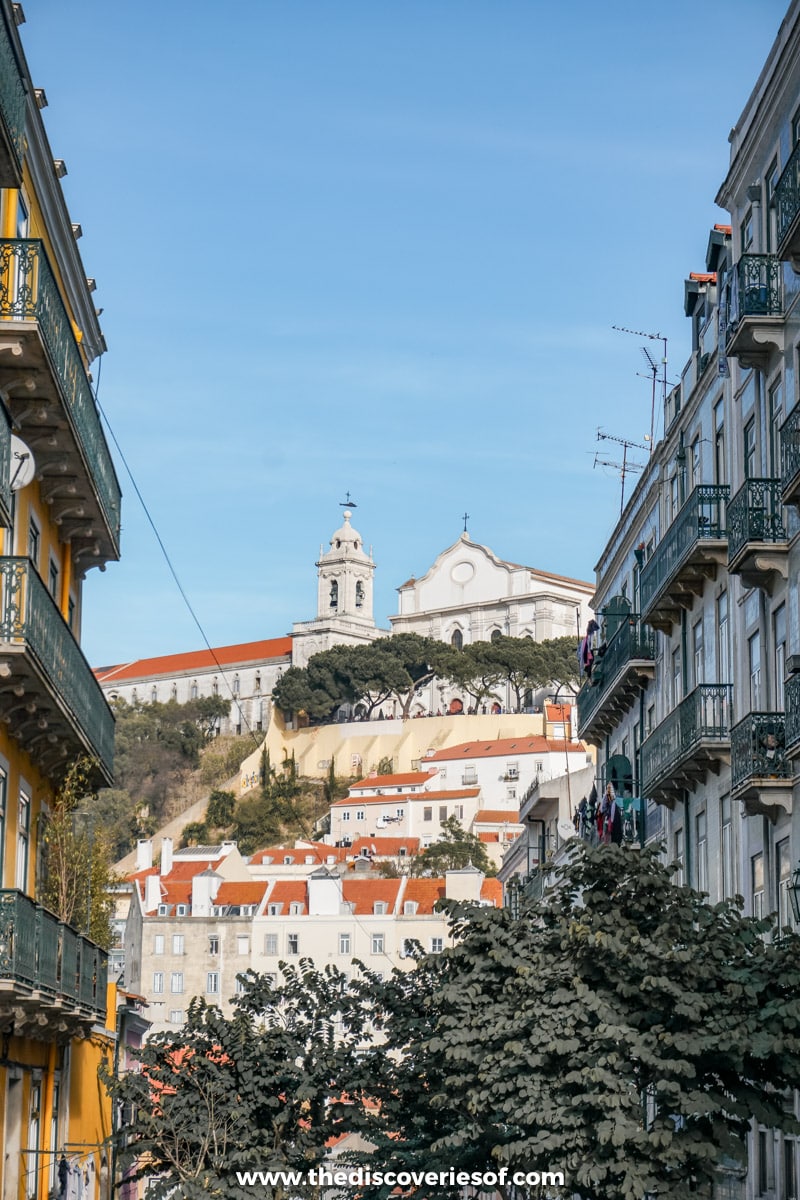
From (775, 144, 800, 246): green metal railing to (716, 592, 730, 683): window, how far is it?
6285mm

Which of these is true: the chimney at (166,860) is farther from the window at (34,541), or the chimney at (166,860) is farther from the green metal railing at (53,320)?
the green metal railing at (53,320)

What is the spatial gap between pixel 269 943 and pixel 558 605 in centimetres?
6671

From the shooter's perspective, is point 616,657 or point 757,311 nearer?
point 757,311

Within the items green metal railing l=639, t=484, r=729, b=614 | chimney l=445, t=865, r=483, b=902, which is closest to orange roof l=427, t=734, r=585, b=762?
chimney l=445, t=865, r=483, b=902

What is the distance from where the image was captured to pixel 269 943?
9944 centimetres

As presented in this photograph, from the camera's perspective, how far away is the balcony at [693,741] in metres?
25.4

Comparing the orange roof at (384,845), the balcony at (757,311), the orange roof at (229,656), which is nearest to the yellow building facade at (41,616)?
the balcony at (757,311)

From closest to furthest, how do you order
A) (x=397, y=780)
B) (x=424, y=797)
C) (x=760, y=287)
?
(x=760, y=287) < (x=424, y=797) < (x=397, y=780)

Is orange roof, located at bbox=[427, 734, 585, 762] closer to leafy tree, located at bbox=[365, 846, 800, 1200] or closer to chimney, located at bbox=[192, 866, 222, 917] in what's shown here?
chimney, located at bbox=[192, 866, 222, 917]

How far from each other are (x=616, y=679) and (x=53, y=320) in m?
18.0

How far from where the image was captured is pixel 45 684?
59.7 ft

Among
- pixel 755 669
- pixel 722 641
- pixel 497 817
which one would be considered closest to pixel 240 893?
pixel 497 817

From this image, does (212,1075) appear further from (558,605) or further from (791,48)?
(558,605)

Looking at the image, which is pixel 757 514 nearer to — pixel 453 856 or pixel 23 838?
pixel 23 838
